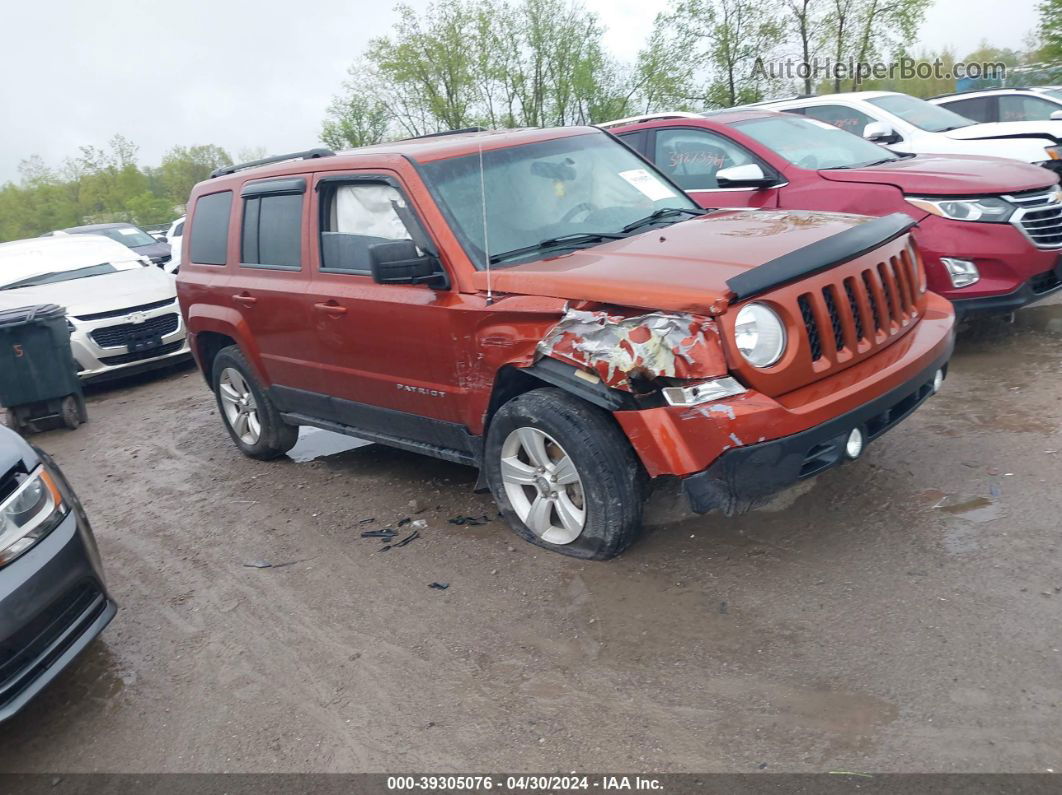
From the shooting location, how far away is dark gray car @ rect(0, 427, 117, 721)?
3.24 meters

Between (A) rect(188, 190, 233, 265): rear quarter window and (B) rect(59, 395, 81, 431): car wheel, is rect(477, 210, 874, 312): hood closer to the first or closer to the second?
(A) rect(188, 190, 233, 265): rear quarter window

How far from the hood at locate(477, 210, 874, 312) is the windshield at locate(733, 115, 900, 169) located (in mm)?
2612

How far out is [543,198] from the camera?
184 inches

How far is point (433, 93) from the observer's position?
37.7 meters

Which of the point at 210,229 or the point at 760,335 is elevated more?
the point at 210,229

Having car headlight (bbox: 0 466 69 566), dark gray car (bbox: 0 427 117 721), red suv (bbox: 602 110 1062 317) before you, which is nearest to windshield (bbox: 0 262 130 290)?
red suv (bbox: 602 110 1062 317)

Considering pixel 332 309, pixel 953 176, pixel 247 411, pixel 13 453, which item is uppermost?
pixel 953 176

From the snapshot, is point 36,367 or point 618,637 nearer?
point 618,637

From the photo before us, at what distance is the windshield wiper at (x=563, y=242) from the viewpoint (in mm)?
4375

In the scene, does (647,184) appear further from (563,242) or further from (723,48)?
(723,48)

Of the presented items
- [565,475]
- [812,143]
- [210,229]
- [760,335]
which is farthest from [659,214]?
[210,229]

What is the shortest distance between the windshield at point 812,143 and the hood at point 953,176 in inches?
10.8

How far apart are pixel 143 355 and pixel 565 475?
7378 millimetres

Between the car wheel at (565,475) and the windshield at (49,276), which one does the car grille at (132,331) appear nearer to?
the windshield at (49,276)
